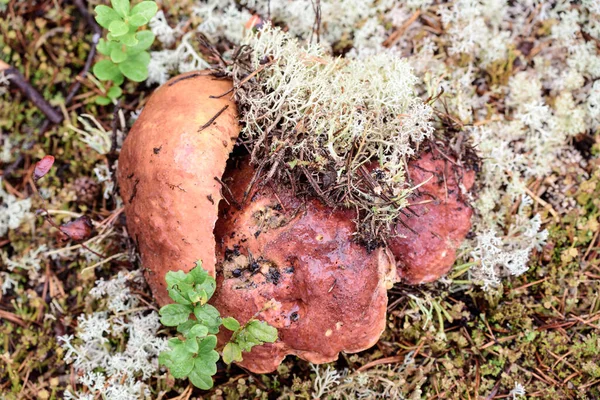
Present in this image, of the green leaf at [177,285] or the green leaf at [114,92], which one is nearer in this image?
the green leaf at [177,285]

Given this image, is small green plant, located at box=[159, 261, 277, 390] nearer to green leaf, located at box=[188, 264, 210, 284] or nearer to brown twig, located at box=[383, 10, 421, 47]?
green leaf, located at box=[188, 264, 210, 284]

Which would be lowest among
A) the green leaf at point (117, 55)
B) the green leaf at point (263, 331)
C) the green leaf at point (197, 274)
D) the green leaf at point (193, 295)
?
the green leaf at point (263, 331)

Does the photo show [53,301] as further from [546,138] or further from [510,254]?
[546,138]

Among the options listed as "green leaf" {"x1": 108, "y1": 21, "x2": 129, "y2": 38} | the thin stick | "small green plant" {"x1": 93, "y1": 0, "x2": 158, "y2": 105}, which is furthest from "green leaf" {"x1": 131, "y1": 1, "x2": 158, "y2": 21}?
the thin stick

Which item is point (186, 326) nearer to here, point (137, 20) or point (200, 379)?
point (200, 379)

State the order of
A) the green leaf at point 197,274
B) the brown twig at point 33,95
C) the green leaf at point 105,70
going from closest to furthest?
the green leaf at point 197,274
the green leaf at point 105,70
the brown twig at point 33,95

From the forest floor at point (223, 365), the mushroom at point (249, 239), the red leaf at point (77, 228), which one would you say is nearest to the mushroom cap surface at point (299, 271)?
the mushroom at point (249, 239)

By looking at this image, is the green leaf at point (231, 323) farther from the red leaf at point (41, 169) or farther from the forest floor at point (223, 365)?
the red leaf at point (41, 169)

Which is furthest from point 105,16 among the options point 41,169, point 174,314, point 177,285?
point 174,314
